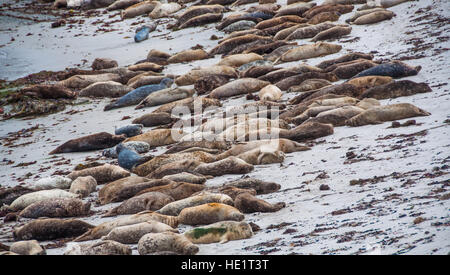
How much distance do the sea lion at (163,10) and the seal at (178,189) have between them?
1899 centimetres

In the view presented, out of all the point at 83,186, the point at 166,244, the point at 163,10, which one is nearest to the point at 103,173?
the point at 83,186

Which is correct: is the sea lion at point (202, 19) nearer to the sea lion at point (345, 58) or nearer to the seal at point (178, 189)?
the sea lion at point (345, 58)

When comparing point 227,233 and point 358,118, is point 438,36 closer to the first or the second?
point 358,118

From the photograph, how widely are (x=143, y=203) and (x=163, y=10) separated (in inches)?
775

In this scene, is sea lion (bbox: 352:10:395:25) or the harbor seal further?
sea lion (bbox: 352:10:395:25)

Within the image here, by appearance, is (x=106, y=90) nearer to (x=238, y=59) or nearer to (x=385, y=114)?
(x=238, y=59)

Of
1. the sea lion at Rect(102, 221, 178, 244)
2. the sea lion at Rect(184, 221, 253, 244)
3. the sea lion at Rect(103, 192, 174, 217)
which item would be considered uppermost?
the sea lion at Rect(184, 221, 253, 244)

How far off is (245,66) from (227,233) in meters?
10.8

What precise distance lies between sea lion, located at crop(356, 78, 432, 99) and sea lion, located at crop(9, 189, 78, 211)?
5951 millimetres

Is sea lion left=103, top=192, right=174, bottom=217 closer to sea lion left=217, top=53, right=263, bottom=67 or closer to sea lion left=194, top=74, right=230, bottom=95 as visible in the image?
sea lion left=194, top=74, right=230, bottom=95

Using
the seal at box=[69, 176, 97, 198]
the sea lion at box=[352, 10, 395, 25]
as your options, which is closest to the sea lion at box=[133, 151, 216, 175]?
the seal at box=[69, 176, 97, 198]

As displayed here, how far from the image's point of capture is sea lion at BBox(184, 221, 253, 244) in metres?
6.32

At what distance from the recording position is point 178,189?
810 cm

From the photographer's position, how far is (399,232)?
5285 mm
